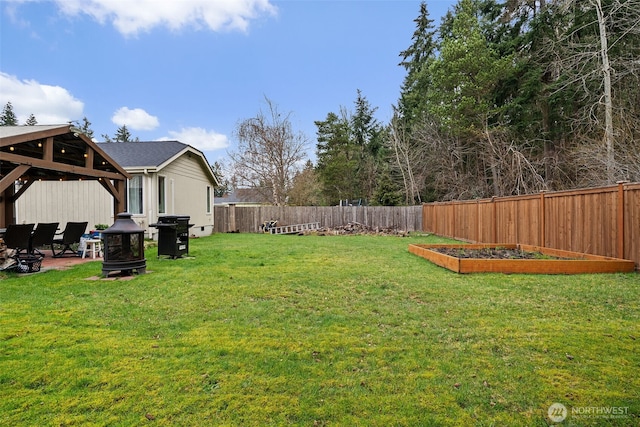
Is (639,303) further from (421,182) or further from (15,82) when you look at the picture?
(421,182)

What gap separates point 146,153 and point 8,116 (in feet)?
141

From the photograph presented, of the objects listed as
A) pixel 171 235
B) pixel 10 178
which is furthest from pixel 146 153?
pixel 10 178

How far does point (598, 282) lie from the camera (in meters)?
4.60

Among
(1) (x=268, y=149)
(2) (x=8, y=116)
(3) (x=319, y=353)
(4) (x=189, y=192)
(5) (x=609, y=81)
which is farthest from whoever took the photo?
(2) (x=8, y=116)

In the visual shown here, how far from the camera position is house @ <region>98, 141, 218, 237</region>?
34.8 ft

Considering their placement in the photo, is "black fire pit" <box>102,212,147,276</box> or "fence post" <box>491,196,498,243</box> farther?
"fence post" <box>491,196,498,243</box>

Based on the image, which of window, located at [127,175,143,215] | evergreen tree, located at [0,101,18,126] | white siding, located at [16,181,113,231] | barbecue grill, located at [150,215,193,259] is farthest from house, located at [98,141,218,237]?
evergreen tree, located at [0,101,18,126]

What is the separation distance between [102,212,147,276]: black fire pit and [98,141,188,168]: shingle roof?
5.72 m

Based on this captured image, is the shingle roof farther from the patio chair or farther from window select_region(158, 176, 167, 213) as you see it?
the patio chair

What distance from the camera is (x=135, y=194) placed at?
10766 mm

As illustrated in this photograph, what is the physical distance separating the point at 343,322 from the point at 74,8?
11.1 m

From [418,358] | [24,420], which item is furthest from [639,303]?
[24,420]

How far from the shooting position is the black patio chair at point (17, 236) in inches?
247

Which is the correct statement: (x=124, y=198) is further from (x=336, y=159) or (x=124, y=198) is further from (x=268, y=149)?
(x=336, y=159)
